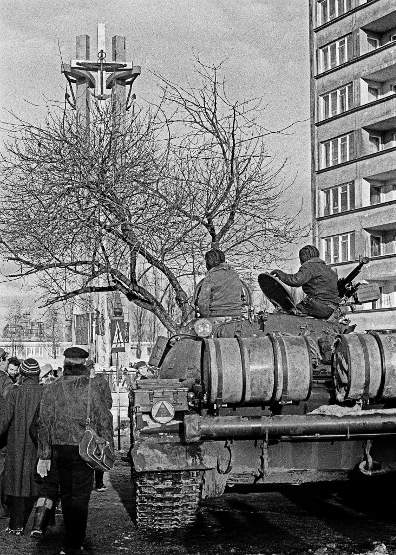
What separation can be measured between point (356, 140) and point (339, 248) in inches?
204

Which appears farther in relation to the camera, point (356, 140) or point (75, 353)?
point (356, 140)

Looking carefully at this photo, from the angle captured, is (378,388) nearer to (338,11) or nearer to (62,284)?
(62,284)

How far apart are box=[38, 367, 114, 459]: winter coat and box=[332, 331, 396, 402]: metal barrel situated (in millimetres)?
1840

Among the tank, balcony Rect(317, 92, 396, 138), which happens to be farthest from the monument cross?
balcony Rect(317, 92, 396, 138)

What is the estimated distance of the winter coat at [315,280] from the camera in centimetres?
972

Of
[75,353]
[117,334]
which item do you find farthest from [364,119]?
[75,353]

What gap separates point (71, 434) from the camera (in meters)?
7.20

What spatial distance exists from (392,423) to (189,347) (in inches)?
101

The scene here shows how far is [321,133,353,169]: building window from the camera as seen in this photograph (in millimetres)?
45531

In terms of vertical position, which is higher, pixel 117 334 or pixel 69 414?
pixel 117 334

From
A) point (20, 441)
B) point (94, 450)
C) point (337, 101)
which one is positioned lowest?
point (20, 441)

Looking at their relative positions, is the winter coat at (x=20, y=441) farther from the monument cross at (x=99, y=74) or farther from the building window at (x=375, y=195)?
the building window at (x=375, y=195)

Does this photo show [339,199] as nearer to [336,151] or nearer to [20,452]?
[336,151]

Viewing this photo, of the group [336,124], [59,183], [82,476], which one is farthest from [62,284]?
[336,124]
